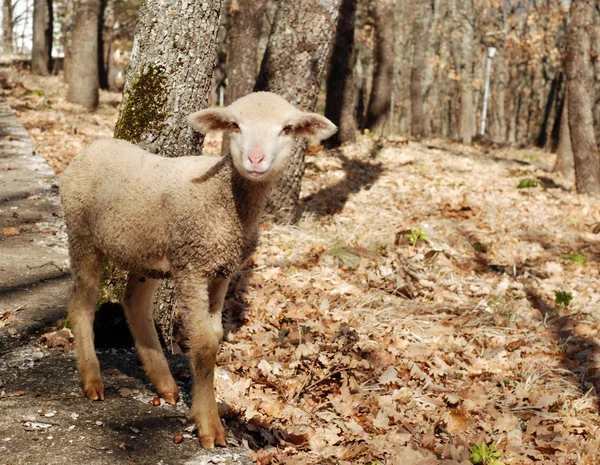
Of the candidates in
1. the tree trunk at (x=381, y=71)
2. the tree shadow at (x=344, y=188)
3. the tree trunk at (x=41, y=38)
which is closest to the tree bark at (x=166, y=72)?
the tree shadow at (x=344, y=188)

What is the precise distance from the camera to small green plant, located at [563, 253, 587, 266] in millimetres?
8219

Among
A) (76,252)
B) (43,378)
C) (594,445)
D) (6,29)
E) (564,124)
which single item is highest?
(6,29)

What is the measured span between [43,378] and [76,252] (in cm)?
82

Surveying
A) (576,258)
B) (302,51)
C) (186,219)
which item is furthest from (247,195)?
(576,258)

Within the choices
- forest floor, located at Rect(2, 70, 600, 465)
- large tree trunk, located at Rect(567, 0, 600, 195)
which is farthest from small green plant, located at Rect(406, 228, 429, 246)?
large tree trunk, located at Rect(567, 0, 600, 195)

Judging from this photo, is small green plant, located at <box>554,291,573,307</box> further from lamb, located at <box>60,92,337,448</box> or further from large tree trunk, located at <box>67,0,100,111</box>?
large tree trunk, located at <box>67,0,100,111</box>

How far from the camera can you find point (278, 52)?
757 centimetres

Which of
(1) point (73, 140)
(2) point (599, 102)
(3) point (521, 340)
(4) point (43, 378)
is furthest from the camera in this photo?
(2) point (599, 102)

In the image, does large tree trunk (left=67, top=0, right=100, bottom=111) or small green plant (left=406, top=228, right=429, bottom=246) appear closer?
small green plant (left=406, top=228, right=429, bottom=246)

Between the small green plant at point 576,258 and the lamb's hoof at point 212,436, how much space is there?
6582mm

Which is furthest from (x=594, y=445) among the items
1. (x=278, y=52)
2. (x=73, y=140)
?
(x=73, y=140)

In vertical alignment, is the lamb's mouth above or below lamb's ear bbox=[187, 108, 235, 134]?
below

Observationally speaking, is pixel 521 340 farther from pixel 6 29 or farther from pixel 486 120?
pixel 6 29

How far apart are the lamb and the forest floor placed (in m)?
0.54
